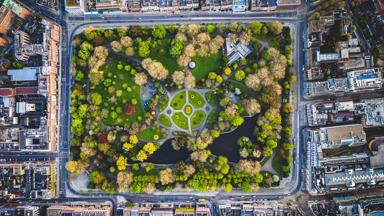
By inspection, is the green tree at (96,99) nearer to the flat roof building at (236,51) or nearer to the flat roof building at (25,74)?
the flat roof building at (25,74)

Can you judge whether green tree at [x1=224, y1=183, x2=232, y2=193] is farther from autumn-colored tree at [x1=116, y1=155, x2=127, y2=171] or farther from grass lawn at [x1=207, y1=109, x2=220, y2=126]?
autumn-colored tree at [x1=116, y1=155, x2=127, y2=171]

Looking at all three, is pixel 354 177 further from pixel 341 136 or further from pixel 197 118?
pixel 197 118

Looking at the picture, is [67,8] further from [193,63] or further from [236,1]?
[236,1]

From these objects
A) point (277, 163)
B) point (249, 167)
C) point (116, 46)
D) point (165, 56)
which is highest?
point (116, 46)

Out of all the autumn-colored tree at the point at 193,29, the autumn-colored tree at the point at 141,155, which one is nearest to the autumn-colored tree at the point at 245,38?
the autumn-colored tree at the point at 193,29

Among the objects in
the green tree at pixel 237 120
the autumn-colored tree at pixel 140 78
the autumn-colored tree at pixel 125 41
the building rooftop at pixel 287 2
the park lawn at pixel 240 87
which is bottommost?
the green tree at pixel 237 120

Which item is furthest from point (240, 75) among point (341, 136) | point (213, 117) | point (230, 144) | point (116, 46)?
point (116, 46)

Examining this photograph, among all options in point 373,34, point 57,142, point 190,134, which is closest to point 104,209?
point 57,142
